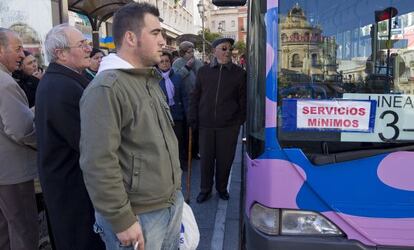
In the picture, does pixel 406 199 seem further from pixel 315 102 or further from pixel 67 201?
pixel 67 201

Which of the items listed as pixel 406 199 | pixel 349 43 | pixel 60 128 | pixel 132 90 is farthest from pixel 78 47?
pixel 406 199

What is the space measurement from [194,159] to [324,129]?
5367mm

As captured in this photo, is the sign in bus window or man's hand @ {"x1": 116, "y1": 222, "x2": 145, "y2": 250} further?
the sign in bus window

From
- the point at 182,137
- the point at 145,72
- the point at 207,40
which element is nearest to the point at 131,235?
the point at 145,72

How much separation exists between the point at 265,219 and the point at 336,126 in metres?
0.67

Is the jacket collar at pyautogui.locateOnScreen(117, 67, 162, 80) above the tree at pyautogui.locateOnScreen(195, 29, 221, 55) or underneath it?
underneath

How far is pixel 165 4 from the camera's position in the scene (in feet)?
132

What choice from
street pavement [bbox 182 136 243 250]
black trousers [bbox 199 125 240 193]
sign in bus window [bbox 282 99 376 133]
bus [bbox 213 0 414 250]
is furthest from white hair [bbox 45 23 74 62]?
black trousers [bbox 199 125 240 193]

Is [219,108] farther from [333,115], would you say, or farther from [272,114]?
[333,115]

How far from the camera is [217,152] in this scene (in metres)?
5.10

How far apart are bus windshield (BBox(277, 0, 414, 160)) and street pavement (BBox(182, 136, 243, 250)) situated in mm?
2103

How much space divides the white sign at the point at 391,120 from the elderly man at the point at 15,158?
2104 millimetres

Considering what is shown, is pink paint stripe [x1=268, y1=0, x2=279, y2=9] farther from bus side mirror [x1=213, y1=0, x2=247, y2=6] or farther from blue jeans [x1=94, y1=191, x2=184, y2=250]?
blue jeans [x1=94, y1=191, x2=184, y2=250]

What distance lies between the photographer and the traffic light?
233 centimetres
